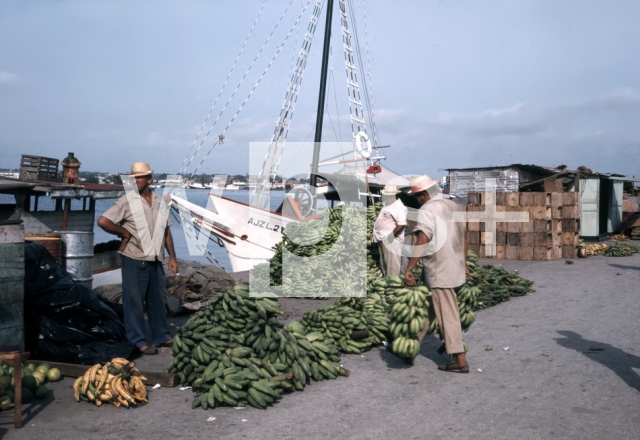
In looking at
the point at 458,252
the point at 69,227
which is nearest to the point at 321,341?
the point at 458,252

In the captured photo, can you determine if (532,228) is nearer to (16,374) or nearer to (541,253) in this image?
(541,253)

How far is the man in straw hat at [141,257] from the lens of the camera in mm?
6625

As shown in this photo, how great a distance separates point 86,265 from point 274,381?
485cm

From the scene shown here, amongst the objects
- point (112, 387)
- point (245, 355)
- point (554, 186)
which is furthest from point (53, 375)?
point (554, 186)

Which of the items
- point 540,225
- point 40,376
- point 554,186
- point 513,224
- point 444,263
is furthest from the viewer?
point 554,186

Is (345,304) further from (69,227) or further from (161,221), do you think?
(69,227)

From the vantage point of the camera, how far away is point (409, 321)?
6.23 m

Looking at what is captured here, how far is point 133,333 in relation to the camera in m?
6.62

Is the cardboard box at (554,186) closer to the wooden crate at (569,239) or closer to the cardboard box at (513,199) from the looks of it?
the wooden crate at (569,239)

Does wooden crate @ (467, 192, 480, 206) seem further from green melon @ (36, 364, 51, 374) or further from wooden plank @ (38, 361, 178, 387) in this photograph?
green melon @ (36, 364, 51, 374)

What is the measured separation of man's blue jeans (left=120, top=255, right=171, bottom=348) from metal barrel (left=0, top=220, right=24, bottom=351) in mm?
1081

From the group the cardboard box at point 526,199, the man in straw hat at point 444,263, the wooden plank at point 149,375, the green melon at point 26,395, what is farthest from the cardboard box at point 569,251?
the green melon at point 26,395

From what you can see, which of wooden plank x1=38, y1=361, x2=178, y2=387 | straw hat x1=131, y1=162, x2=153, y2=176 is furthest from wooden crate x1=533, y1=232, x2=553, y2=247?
wooden plank x1=38, y1=361, x2=178, y2=387

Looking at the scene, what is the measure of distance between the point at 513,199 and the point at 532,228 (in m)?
1.04
